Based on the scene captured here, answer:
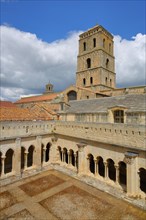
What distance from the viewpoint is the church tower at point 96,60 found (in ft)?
122

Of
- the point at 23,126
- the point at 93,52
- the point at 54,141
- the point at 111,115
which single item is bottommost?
the point at 54,141

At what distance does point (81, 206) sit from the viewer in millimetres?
11516

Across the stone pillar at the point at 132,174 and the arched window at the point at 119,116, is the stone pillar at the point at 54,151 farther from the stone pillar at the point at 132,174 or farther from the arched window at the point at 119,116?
the stone pillar at the point at 132,174

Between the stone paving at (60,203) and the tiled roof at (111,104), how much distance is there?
8909 millimetres

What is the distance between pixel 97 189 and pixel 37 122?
10.0 meters

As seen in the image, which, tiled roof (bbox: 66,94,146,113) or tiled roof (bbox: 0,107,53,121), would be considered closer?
tiled roof (bbox: 66,94,146,113)

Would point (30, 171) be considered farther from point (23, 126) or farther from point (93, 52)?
point (93, 52)

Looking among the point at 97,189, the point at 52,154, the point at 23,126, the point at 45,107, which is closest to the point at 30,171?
the point at 52,154

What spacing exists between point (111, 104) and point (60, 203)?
12633 millimetres

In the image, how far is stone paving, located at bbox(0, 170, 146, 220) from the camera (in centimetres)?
1045

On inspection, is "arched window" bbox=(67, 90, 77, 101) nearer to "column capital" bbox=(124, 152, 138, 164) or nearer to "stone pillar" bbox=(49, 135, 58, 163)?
"stone pillar" bbox=(49, 135, 58, 163)

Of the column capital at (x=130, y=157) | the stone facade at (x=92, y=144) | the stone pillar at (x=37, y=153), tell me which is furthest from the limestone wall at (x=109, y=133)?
the stone pillar at (x=37, y=153)

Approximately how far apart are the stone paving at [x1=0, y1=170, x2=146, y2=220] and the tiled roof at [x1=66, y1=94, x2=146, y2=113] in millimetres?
8909

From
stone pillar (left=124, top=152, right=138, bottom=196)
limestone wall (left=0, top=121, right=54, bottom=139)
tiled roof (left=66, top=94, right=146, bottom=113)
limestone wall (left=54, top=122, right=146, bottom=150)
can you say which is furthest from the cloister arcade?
tiled roof (left=66, top=94, right=146, bottom=113)
